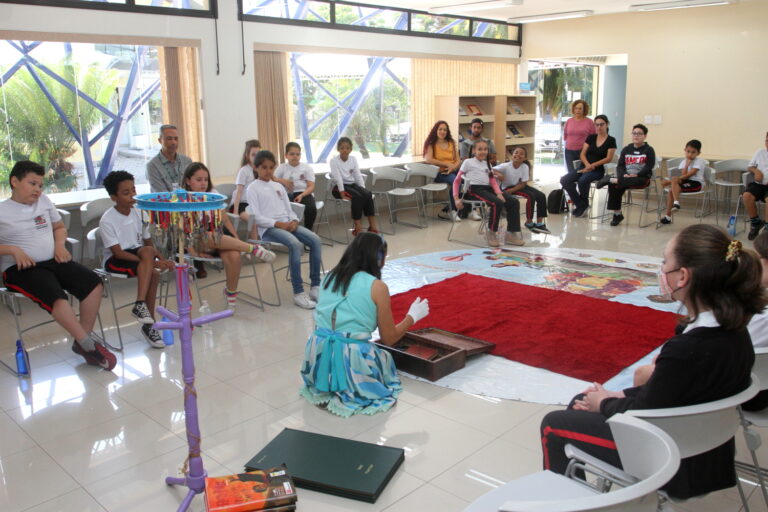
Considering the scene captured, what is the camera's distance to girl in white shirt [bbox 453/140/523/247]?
24.5 ft

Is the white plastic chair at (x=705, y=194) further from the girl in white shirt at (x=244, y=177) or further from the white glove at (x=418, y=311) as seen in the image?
the white glove at (x=418, y=311)

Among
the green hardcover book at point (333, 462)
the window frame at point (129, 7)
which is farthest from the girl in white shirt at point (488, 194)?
the green hardcover book at point (333, 462)

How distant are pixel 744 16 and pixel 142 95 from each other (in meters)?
8.52

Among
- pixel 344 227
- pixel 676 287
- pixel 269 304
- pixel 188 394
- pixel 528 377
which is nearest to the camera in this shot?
pixel 676 287

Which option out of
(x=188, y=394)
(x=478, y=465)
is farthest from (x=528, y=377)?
(x=188, y=394)

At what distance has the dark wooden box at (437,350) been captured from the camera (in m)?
3.93

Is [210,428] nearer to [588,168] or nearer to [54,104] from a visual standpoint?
[54,104]

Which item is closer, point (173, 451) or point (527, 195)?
point (173, 451)

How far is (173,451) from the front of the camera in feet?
10.5

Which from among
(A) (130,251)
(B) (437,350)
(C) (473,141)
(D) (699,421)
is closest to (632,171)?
(C) (473,141)

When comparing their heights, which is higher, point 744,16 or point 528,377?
point 744,16

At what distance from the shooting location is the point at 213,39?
7562 mm

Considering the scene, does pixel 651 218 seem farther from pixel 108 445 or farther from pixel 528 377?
pixel 108 445

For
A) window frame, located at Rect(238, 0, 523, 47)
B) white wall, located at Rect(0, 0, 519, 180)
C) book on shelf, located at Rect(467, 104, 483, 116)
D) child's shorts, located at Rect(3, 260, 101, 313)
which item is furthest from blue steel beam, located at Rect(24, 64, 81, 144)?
book on shelf, located at Rect(467, 104, 483, 116)
